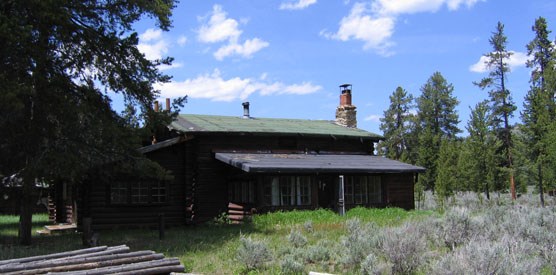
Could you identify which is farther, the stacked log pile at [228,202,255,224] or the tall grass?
the stacked log pile at [228,202,255,224]

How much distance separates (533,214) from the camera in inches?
527

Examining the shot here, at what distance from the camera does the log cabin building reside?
19.2 m

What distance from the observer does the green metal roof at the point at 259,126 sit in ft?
68.9

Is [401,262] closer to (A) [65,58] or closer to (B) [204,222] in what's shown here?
(A) [65,58]

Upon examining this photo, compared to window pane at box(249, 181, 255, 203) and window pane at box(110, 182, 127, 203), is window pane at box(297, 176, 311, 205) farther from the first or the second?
window pane at box(110, 182, 127, 203)

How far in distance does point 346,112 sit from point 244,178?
9.23m

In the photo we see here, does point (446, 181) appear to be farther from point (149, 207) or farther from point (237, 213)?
point (149, 207)

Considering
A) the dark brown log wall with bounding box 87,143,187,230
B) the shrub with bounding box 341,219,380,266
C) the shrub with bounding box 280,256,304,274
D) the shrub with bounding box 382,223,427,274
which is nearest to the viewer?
the shrub with bounding box 382,223,427,274

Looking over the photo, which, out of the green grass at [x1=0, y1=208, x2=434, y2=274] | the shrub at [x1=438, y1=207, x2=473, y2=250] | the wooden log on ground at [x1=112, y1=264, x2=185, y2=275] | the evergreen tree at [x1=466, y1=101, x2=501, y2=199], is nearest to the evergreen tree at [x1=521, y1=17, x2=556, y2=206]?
the evergreen tree at [x1=466, y1=101, x2=501, y2=199]

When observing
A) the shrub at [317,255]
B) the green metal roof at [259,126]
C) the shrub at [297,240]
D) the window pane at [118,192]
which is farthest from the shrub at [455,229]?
the window pane at [118,192]

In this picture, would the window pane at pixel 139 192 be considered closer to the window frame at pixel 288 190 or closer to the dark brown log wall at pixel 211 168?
the dark brown log wall at pixel 211 168

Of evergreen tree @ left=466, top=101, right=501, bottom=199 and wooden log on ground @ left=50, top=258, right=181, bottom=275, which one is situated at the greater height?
evergreen tree @ left=466, top=101, right=501, bottom=199

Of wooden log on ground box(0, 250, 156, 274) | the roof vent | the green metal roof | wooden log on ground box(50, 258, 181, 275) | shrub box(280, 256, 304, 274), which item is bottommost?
shrub box(280, 256, 304, 274)

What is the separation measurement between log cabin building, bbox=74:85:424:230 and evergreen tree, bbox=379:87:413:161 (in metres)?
28.2
